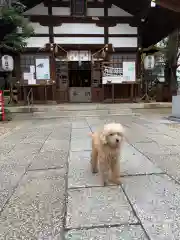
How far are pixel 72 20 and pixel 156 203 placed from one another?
463 inches

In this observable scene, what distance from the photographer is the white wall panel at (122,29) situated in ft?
41.6

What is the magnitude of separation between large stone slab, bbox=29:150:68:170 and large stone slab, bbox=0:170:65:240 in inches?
19.9

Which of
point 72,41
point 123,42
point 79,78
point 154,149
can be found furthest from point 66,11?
point 154,149

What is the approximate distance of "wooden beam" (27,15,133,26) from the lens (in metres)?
12.1

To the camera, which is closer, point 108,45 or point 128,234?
point 128,234

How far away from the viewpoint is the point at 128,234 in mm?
2029

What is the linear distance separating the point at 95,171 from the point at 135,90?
34.2 feet

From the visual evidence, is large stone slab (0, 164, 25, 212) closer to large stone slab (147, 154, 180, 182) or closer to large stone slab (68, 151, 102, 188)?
large stone slab (68, 151, 102, 188)

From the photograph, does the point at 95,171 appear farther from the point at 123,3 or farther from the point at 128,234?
the point at 123,3

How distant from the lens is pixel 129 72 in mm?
12797

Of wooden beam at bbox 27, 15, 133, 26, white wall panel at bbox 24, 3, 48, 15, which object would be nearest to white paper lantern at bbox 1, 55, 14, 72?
wooden beam at bbox 27, 15, 133, 26

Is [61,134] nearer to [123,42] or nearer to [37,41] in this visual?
[37,41]

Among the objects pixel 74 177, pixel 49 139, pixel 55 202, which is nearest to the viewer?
pixel 55 202

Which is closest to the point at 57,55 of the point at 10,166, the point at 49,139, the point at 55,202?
the point at 49,139
